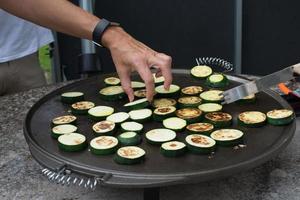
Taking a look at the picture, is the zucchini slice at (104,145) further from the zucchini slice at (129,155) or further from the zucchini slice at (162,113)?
the zucchini slice at (162,113)

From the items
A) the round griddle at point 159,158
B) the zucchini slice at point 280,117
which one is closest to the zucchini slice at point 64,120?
the round griddle at point 159,158

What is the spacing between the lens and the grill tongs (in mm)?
1458

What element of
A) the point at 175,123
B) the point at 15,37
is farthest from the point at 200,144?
the point at 15,37

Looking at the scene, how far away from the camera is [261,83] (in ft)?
4.93

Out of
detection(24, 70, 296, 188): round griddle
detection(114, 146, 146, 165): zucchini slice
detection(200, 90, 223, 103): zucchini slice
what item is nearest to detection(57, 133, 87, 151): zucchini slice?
detection(24, 70, 296, 188): round griddle

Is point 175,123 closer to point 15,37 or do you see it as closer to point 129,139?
point 129,139

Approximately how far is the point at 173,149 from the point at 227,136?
18cm

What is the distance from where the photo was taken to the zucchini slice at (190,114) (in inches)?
58.9

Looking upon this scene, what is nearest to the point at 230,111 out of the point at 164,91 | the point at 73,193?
the point at 164,91

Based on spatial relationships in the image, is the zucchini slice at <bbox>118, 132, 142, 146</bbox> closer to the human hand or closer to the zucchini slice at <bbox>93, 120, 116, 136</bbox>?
the zucchini slice at <bbox>93, 120, 116, 136</bbox>

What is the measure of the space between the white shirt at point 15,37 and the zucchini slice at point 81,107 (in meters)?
0.76

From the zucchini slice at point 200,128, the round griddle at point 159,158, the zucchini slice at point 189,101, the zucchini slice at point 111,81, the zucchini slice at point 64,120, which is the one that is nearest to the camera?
the round griddle at point 159,158

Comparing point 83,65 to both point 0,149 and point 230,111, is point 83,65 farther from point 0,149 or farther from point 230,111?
point 230,111

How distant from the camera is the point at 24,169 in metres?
1.59
